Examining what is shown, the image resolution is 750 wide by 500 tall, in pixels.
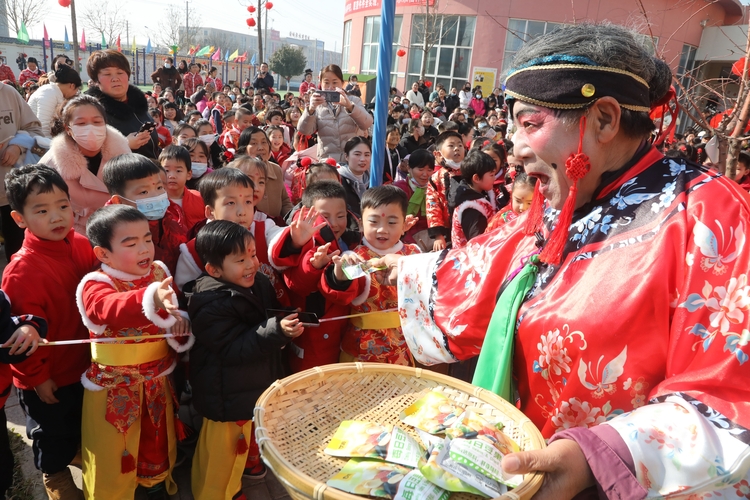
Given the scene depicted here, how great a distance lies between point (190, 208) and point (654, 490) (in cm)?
298

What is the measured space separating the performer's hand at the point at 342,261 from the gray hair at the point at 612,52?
1.10 metres

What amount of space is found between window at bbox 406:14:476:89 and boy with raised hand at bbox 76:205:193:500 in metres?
21.9

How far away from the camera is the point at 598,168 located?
1.38 m

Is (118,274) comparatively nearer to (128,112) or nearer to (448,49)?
(128,112)

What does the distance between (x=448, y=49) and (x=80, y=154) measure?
2253 centimetres

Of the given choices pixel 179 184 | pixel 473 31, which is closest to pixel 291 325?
pixel 179 184

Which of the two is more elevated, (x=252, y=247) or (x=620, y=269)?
(x=620, y=269)

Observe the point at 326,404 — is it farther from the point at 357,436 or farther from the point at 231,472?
the point at 231,472

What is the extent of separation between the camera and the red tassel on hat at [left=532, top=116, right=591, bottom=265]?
51.4 inches

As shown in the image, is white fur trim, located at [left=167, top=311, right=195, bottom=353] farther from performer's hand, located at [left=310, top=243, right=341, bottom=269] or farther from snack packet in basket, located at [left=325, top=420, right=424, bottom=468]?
snack packet in basket, located at [left=325, top=420, right=424, bottom=468]

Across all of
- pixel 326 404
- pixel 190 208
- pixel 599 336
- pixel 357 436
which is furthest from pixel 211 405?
pixel 599 336

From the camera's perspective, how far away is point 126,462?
229cm

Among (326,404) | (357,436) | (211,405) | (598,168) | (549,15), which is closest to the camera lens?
(598,168)

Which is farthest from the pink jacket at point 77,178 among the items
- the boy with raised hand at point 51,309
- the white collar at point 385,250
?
the white collar at point 385,250
